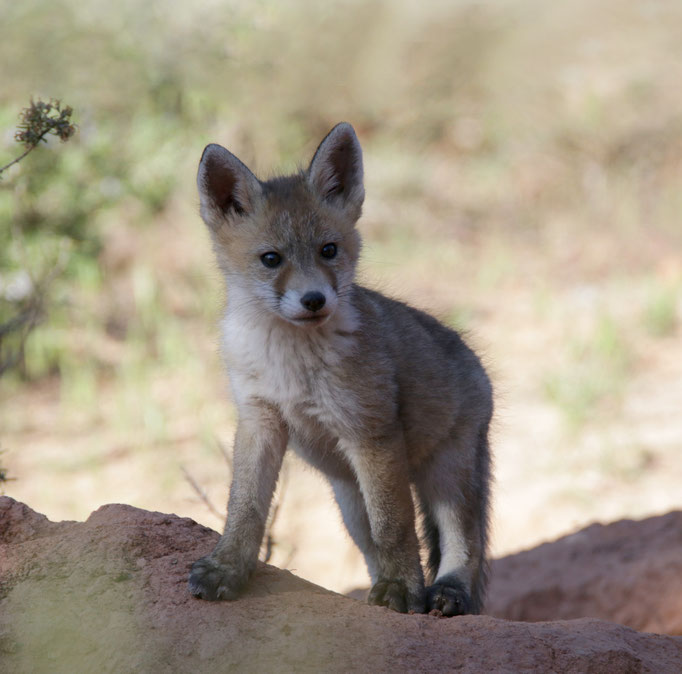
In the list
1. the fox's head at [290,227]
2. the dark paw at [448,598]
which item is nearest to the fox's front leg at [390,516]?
the dark paw at [448,598]

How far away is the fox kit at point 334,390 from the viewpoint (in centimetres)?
354

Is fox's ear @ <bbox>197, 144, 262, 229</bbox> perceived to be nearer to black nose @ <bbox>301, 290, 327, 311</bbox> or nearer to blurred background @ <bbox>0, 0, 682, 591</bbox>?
black nose @ <bbox>301, 290, 327, 311</bbox>

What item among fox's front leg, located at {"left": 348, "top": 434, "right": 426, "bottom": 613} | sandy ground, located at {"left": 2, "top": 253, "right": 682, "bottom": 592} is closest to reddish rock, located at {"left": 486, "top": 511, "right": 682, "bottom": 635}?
sandy ground, located at {"left": 2, "top": 253, "right": 682, "bottom": 592}

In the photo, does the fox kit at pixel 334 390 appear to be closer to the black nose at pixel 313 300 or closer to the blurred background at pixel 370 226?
the black nose at pixel 313 300

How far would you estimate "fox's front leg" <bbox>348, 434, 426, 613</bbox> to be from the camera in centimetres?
354

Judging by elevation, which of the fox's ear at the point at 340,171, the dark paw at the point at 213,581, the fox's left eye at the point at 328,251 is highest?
A: the fox's ear at the point at 340,171

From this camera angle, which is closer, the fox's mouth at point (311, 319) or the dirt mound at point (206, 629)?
the dirt mound at point (206, 629)

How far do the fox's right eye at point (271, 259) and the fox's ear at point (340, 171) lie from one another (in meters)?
0.45

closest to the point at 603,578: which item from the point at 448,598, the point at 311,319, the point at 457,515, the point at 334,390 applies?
the point at 457,515

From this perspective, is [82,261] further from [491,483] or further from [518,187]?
[518,187]

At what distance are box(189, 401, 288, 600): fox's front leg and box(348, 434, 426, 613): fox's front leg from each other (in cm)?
36

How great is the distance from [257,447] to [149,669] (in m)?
1.15

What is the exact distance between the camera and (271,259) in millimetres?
3721

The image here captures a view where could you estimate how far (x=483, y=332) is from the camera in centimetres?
948
